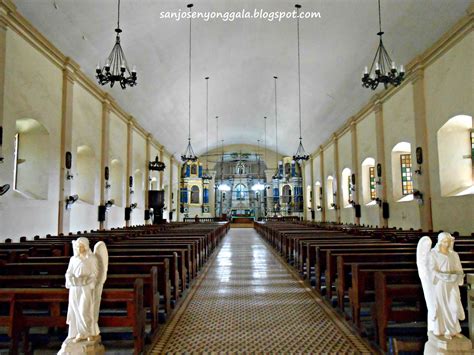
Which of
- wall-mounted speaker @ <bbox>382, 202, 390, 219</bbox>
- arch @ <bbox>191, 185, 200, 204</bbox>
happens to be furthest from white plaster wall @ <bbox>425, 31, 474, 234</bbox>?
arch @ <bbox>191, 185, 200, 204</bbox>

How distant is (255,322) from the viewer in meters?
3.85

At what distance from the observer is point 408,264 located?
403 centimetres

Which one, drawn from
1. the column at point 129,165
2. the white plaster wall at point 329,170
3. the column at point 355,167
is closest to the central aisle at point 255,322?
the column at point 355,167

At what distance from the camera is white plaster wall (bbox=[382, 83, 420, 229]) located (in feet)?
35.6

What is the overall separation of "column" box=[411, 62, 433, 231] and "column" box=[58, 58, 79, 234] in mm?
9438

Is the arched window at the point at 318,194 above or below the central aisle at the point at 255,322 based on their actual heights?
above

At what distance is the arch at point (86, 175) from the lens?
12.2m

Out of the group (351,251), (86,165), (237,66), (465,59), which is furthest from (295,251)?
(237,66)

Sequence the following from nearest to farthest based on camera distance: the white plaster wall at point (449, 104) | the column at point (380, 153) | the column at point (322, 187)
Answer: the white plaster wall at point (449, 104), the column at point (380, 153), the column at point (322, 187)

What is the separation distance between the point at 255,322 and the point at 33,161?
25.9ft

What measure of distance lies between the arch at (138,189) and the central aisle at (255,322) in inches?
483

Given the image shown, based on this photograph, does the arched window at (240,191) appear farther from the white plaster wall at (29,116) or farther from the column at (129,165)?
the white plaster wall at (29,116)

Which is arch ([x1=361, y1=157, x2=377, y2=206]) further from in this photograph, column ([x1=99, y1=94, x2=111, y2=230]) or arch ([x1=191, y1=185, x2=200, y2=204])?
arch ([x1=191, y1=185, x2=200, y2=204])

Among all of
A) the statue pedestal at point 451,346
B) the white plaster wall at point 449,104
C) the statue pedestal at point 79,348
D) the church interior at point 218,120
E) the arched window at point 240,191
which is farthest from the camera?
the arched window at point 240,191
